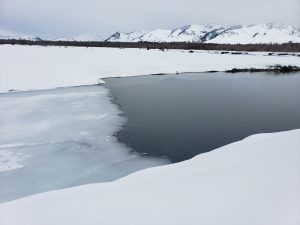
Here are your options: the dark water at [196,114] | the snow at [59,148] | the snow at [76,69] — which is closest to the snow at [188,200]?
the snow at [59,148]

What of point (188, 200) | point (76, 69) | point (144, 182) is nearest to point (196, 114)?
point (144, 182)

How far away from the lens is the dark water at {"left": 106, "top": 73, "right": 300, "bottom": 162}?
1001 cm

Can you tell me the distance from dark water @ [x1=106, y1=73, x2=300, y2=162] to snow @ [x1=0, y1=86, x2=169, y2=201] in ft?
2.81

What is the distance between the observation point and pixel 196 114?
13.9 meters

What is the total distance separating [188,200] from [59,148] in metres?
5.80

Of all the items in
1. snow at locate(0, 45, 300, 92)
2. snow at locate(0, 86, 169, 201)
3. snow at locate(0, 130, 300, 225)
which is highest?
snow at locate(0, 45, 300, 92)

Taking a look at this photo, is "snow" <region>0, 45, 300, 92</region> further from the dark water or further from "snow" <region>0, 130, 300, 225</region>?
"snow" <region>0, 130, 300, 225</region>

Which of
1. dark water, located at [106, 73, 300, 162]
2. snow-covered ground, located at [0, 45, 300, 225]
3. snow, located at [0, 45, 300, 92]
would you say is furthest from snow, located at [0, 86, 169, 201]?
snow, located at [0, 45, 300, 92]

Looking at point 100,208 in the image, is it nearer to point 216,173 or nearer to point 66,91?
point 216,173

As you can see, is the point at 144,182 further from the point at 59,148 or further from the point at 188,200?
the point at 59,148

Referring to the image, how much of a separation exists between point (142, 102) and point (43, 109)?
517 centimetres

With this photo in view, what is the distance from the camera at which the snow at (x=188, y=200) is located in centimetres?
397

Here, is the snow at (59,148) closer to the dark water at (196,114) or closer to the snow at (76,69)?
the dark water at (196,114)

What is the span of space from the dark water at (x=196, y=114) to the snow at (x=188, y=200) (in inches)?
125
